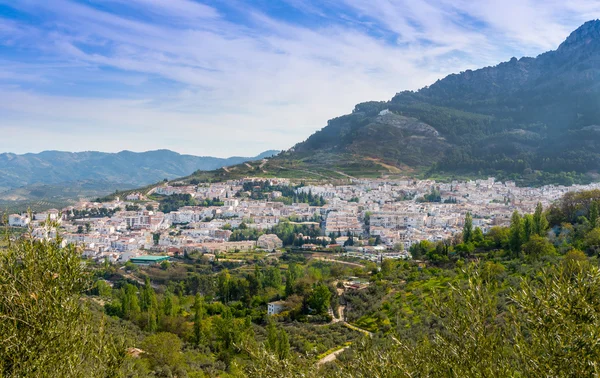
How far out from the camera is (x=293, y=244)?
4806 centimetres

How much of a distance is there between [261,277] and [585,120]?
86.6 m

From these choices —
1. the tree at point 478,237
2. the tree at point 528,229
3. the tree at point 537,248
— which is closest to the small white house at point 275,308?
the tree at point 537,248

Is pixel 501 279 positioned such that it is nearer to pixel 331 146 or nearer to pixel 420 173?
pixel 420 173

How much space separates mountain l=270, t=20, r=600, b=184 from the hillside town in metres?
11.4

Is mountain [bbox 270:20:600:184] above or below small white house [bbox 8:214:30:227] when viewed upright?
above

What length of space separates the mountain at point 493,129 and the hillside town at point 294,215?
11.4 metres

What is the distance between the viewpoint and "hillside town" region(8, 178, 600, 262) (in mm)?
47281

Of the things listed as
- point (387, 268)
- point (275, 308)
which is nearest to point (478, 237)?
point (387, 268)

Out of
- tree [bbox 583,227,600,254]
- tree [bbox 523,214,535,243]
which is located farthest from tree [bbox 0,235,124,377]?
tree [bbox 523,214,535,243]

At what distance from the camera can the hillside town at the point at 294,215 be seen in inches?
1861

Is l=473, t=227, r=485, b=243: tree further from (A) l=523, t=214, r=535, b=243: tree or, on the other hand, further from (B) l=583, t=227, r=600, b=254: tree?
(B) l=583, t=227, r=600, b=254: tree

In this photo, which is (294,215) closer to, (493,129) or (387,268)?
(387,268)

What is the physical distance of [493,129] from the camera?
102 meters

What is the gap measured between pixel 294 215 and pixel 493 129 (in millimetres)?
61268
